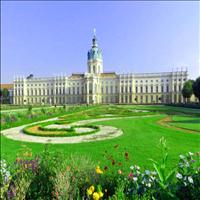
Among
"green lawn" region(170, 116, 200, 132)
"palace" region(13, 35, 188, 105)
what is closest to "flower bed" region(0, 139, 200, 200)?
"green lawn" region(170, 116, 200, 132)

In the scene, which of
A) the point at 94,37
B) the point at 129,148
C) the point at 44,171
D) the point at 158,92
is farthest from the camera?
the point at 94,37

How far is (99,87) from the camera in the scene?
91625 mm

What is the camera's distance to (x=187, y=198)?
2664 mm

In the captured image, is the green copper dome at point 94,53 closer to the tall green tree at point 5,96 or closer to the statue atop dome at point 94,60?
the statue atop dome at point 94,60

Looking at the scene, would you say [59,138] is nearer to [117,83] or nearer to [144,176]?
[144,176]

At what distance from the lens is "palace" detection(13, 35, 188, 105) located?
87125 millimetres

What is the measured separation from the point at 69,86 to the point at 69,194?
9539 cm

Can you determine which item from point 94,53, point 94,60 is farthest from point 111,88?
point 94,53

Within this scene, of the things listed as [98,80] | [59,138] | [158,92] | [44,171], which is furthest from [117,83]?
[44,171]

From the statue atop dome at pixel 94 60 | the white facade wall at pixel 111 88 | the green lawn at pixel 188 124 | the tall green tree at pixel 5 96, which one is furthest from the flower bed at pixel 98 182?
the tall green tree at pixel 5 96

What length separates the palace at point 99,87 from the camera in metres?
87.1

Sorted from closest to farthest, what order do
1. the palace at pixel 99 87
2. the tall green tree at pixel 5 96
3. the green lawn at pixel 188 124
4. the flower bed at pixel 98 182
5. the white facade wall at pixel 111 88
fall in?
1. the flower bed at pixel 98 182
2. the green lawn at pixel 188 124
3. the white facade wall at pixel 111 88
4. the palace at pixel 99 87
5. the tall green tree at pixel 5 96

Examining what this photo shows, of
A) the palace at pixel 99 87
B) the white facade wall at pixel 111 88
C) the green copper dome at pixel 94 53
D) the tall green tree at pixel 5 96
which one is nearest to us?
the white facade wall at pixel 111 88

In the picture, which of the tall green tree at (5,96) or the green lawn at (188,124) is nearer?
the green lawn at (188,124)
